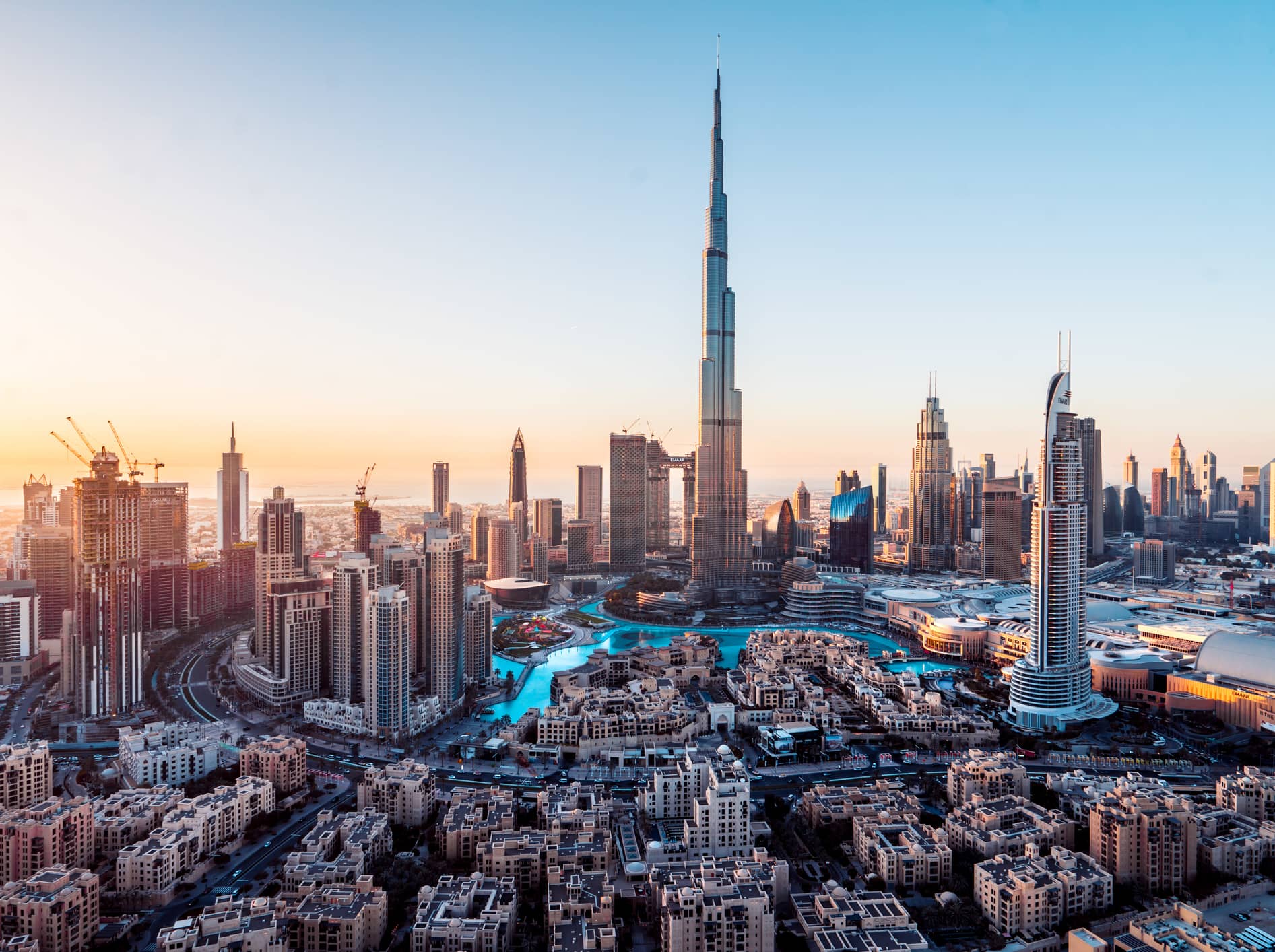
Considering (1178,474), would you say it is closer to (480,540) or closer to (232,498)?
(480,540)

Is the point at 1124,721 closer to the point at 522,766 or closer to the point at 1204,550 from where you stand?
the point at 522,766

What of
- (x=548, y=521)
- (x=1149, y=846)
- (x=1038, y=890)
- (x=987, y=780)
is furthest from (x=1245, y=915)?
(x=548, y=521)

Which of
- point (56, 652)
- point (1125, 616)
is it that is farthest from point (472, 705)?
point (1125, 616)

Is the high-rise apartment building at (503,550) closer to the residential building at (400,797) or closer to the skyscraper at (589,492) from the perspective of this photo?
the skyscraper at (589,492)

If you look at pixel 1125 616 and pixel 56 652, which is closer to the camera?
pixel 56 652

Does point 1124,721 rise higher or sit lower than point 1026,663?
lower

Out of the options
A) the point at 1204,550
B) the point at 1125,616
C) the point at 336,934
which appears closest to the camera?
the point at 336,934

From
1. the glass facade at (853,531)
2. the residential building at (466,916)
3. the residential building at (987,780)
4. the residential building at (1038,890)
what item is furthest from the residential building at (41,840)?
the glass facade at (853,531)
